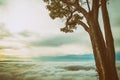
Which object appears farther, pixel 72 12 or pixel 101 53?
pixel 72 12

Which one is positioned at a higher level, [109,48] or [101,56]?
[109,48]

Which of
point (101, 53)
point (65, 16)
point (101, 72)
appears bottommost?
point (101, 72)

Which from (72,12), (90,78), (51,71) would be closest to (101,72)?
(72,12)

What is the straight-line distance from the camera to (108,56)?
6.43 meters

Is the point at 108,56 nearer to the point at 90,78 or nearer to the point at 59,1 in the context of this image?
the point at 59,1

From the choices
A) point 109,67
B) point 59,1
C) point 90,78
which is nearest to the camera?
point 109,67

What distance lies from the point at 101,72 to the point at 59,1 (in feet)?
7.35

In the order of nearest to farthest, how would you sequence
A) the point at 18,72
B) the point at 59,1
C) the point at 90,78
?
the point at 59,1 < the point at 90,78 < the point at 18,72

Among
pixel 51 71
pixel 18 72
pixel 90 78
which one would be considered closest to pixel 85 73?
pixel 90 78

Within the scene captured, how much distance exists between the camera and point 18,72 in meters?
15.9

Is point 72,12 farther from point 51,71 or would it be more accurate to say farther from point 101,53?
point 51,71

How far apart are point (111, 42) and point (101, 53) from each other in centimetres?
39

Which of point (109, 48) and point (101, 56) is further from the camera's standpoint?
point (109, 48)

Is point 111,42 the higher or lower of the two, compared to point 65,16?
lower
